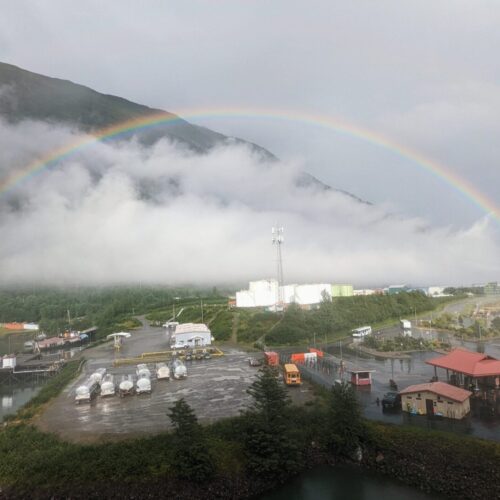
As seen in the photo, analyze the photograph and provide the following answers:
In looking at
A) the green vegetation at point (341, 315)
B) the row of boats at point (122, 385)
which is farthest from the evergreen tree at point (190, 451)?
the green vegetation at point (341, 315)

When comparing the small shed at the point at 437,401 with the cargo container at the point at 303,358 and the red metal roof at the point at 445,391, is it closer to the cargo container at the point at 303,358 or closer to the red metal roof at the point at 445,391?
the red metal roof at the point at 445,391

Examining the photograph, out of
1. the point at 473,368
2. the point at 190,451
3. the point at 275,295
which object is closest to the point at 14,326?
the point at 275,295

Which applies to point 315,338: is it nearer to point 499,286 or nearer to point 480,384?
point 480,384

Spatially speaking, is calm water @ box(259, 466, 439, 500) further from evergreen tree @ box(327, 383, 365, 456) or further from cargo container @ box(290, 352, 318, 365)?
cargo container @ box(290, 352, 318, 365)

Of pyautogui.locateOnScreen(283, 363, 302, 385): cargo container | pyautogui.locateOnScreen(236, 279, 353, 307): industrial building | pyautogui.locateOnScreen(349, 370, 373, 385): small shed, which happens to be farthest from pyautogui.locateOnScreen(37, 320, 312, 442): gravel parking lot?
pyautogui.locateOnScreen(236, 279, 353, 307): industrial building

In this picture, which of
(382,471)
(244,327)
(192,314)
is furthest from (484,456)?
(192,314)

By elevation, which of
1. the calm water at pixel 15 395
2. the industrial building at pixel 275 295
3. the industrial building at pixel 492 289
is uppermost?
the industrial building at pixel 275 295
